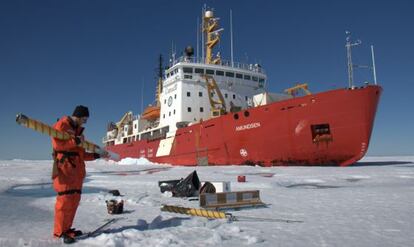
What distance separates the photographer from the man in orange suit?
312 cm

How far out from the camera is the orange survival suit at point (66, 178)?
3.13 metres

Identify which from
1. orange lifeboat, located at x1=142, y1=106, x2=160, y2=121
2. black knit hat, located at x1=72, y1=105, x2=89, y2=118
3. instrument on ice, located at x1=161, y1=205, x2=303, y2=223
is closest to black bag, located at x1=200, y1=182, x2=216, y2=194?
instrument on ice, located at x1=161, y1=205, x2=303, y2=223

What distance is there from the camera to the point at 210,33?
2547cm

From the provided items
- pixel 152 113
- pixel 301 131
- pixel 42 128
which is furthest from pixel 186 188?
pixel 152 113

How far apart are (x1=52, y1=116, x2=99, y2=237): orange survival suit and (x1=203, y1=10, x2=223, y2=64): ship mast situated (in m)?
22.1

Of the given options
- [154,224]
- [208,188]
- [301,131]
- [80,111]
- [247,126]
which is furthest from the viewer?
[247,126]

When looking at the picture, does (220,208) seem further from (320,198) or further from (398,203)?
(398,203)

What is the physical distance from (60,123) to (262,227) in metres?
2.40

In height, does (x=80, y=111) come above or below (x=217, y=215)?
above

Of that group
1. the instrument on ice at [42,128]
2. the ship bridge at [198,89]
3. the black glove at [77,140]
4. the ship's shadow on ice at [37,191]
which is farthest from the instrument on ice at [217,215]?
the ship bridge at [198,89]

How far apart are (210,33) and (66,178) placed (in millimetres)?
23594

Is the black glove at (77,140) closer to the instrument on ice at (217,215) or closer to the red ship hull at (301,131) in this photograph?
the instrument on ice at (217,215)

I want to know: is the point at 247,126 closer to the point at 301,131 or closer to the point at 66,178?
the point at 301,131

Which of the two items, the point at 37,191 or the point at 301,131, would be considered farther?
the point at 301,131
